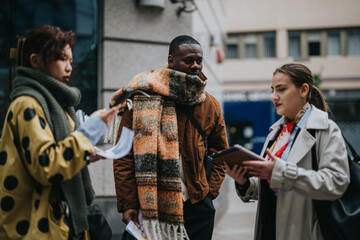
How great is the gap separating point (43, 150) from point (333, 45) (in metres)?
23.1

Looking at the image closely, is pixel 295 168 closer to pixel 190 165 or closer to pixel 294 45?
pixel 190 165

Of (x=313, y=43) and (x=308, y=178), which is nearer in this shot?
(x=308, y=178)

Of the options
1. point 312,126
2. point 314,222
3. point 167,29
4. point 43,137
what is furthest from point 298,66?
point 167,29

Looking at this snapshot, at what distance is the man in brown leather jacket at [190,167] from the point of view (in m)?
2.63

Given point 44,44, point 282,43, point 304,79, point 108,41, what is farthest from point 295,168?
point 282,43

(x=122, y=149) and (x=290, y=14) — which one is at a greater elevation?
(x=290, y=14)

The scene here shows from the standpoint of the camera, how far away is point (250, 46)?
23.2 meters

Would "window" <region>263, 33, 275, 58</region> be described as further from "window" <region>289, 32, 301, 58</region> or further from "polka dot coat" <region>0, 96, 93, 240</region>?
"polka dot coat" <region>0, 96, 93, 240</region>

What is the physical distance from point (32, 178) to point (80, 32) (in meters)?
3.34

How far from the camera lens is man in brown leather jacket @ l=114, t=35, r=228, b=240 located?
263 centimetres

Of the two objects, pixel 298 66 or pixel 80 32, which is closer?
Answer: pixel 298 66

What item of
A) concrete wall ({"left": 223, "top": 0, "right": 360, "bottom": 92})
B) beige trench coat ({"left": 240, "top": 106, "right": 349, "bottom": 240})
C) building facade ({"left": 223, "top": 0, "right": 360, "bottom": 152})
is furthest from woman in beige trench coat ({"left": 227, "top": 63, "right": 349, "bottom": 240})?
concrete wall ({"left": 223, "top": 0, "right": 360, "bottom": 92})

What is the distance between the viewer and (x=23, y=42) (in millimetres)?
2020

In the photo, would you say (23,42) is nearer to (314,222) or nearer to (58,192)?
(58,192)
